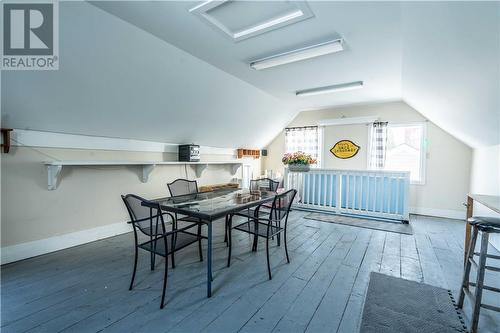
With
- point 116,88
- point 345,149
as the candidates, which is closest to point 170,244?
point 116,88

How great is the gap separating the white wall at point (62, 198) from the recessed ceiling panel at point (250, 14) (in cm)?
241

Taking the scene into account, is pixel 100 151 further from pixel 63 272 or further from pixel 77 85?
pixel 63 272

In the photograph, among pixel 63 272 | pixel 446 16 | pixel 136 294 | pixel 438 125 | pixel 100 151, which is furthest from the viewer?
pixel 438 125

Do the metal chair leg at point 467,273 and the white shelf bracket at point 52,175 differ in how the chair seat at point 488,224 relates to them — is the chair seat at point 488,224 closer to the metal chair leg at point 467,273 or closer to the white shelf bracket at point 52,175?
the metal chair leg at point 467,273

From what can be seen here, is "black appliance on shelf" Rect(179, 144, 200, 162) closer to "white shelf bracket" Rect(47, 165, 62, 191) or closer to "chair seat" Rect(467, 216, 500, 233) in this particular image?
"white shelf bracket" Rect(47, 165, 62, 191)

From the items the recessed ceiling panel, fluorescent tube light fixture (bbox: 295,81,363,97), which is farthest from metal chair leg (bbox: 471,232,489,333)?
fluorescent tube light fixture (bbox: 295,81,363,97)

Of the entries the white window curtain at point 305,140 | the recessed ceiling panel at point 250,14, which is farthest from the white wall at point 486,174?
the recessed ceiling panel at point 250,14

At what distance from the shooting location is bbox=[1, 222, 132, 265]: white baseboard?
253 cm

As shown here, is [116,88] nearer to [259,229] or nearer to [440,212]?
[259,229]

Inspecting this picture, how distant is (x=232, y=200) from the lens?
2609 millimetres

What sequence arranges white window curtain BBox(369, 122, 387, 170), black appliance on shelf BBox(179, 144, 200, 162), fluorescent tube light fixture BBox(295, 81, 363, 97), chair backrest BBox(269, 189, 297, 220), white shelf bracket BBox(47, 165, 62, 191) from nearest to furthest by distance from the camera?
chair backrest BBox(269, 189, 297, 220) → white shelf bracket BBox(47, 165, 62, 191) → fluorescent tube light fixture BBox(295, 81, 363, 97) → black appliance on shelf BBox(179, 144, 200, 162) → white window curtain BBox(369, 122, 387, 170)

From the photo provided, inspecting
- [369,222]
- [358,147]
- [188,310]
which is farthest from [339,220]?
[188,310]

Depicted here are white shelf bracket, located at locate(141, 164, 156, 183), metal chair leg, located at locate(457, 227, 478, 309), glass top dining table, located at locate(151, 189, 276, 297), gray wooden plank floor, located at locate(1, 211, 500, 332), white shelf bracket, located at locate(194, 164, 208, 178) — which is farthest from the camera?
white shelf bracket, located at locate(194, 164, 208, 178)

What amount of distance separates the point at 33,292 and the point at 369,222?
15.3 ft
